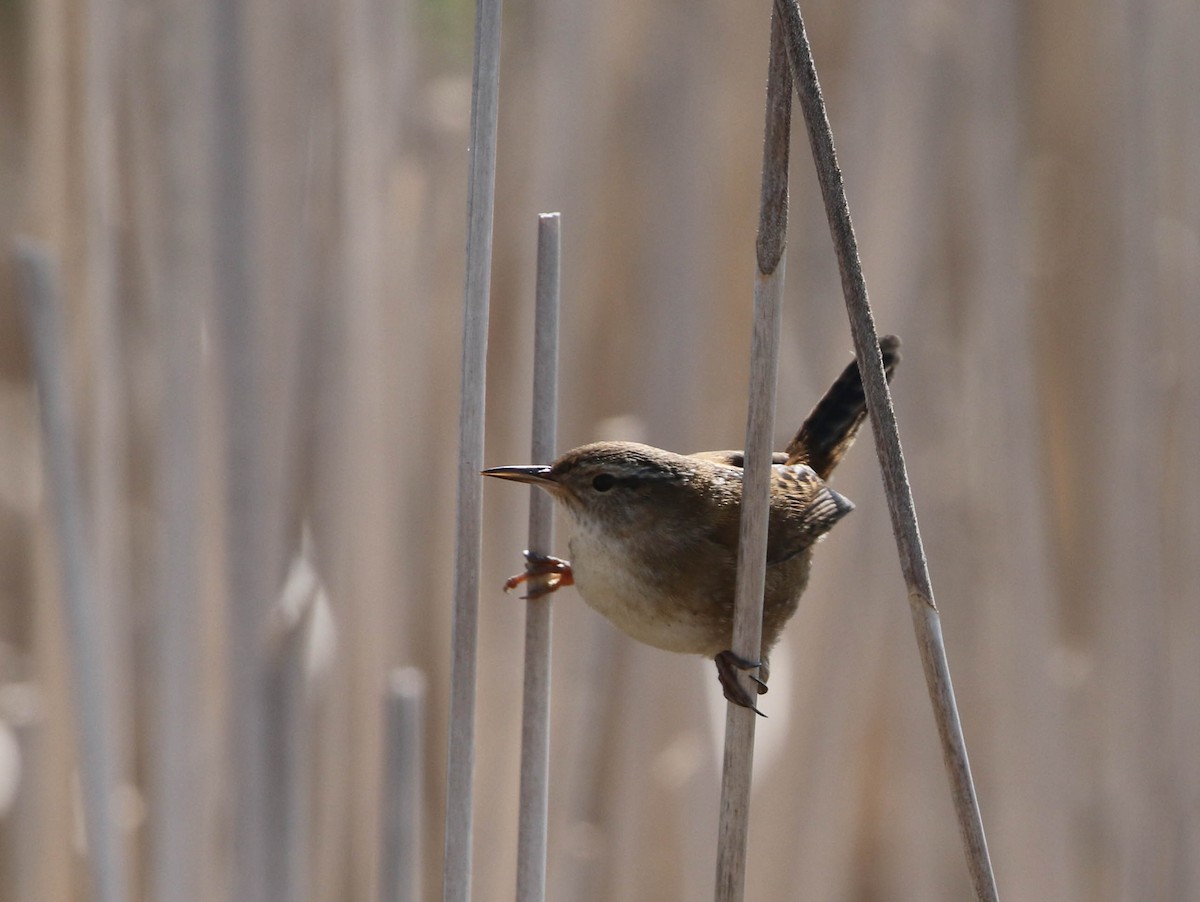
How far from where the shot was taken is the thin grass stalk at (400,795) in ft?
3.79

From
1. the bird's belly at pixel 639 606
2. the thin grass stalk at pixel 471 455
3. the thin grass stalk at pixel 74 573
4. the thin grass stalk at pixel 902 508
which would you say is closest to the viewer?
the thin grass stalk at pixel 902 508

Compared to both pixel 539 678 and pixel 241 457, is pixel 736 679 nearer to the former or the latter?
pixel 539 678

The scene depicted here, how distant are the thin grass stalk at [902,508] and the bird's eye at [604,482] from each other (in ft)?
1.35

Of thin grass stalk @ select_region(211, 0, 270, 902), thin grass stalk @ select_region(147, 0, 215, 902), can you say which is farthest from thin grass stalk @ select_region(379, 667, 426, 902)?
thin grass stalk @ select_region(147, 0, 215, 902)

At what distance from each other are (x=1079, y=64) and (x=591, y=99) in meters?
0.78

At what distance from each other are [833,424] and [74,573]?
91cm

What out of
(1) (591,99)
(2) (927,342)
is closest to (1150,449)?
(2) (927,342)

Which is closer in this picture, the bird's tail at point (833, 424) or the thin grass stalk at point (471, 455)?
the thin grass stalk at point (471, 455)

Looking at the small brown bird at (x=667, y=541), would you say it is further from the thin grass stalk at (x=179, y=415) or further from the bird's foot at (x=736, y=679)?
the thin grass stalk at (x=179, y=415)

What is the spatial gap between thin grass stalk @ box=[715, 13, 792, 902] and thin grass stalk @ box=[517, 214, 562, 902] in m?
0.16

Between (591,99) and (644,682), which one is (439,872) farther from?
(591,99)

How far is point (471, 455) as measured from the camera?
3.36 ft

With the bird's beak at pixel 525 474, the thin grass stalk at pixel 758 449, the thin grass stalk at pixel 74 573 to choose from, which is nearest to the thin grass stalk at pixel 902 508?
the thin grass stalk at pixel 758 449

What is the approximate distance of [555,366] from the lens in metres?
1.08
